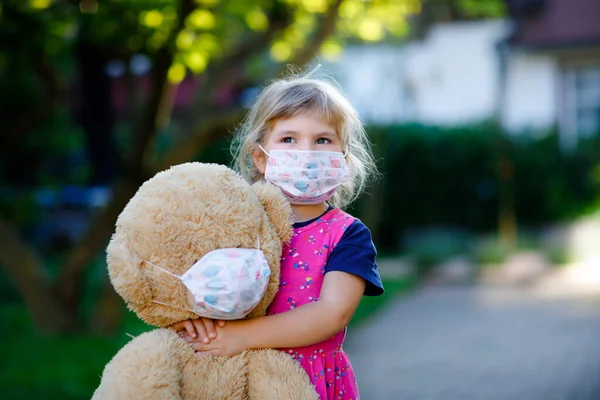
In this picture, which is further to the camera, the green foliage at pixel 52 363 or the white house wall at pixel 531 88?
the white house wall at pixel 531 88

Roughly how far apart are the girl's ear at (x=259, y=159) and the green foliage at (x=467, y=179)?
36.2ft

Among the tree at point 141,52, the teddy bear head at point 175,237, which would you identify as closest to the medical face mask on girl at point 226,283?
the teddy bear head at point 175,237

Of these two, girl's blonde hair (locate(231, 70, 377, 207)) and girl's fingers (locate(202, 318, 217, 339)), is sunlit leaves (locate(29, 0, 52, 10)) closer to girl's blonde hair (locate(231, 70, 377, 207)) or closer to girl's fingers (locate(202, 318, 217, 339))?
girl's blonde hair (locate(231, 70, 377, 207))

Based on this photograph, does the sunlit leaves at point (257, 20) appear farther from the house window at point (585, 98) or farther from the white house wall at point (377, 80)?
the house window at point (585, 98)

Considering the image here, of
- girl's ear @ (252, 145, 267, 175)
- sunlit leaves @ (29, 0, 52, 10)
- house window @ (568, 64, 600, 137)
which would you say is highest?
sunlit leaves @ (29, 0, 52, 10)

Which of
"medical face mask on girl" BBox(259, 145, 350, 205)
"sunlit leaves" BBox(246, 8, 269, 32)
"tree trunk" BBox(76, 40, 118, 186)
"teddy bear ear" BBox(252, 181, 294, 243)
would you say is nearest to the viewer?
"teddy bear ear" BBox(252, 181, 294, 243)

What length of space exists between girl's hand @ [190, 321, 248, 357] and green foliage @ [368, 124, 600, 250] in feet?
37.7

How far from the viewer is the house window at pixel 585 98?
629 inches

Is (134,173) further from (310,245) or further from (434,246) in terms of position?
(434,246)

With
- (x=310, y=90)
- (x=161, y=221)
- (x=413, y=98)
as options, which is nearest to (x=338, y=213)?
(x=310, y=90)

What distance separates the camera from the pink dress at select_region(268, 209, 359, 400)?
→ 2219mm

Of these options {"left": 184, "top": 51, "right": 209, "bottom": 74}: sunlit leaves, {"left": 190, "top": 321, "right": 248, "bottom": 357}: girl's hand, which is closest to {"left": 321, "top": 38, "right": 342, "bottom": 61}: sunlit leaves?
{"left": 184, "top": 51, "right": 209, "bottom": 74}: sunlit leaves

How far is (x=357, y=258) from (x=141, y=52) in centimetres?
598

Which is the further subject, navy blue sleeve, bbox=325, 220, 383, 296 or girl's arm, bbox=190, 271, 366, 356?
navy blue sleeve, bbox=325, 220, 383, 296
